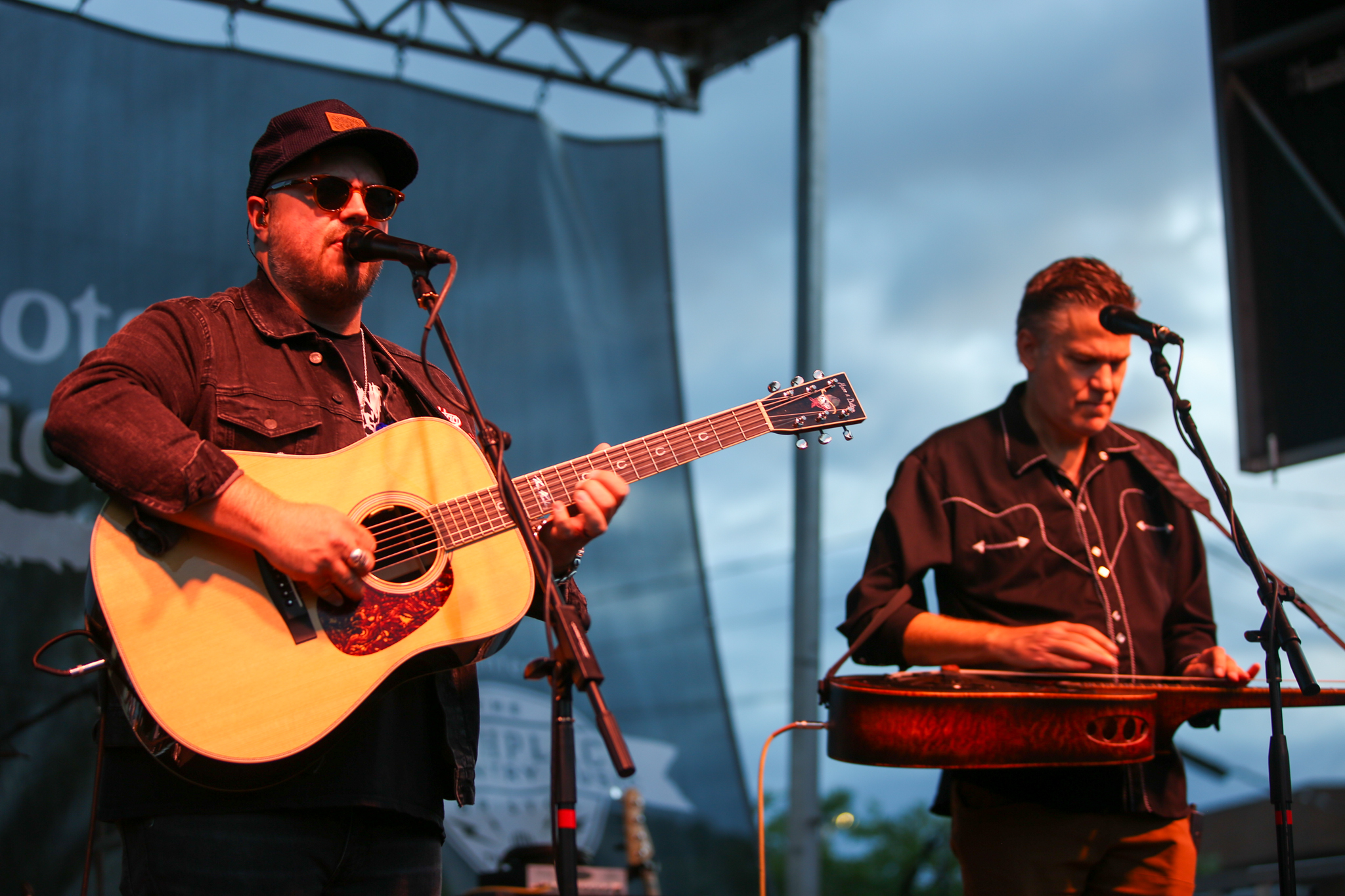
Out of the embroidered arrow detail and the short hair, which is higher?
the short hair

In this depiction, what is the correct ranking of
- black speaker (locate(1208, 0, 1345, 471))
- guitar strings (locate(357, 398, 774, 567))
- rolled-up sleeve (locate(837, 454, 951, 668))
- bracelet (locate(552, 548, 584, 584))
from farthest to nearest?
black speaker (locate(1208, 0, 1345, 471))
rolled-up sleeve (locate(837, 454, 951, 668))
bracelet (locate(552, 548, 584, 584))
guitar strings (locate(357, 398, 774, 567))

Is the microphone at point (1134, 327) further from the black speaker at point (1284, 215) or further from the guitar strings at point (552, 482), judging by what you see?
the black speaker at point (1284, 215)

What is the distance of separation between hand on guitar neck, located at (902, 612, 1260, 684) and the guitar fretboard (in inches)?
29.8

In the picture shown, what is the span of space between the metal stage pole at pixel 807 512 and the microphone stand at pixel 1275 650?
10.0 ft

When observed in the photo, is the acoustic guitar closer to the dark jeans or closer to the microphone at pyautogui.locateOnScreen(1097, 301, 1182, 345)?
the dark jeans

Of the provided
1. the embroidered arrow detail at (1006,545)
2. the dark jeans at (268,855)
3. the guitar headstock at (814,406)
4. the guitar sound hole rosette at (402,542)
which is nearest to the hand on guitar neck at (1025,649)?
the embroidered arrow detail at (1006,545)

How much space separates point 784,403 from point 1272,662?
1.26 metres

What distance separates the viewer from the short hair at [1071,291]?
3232mm

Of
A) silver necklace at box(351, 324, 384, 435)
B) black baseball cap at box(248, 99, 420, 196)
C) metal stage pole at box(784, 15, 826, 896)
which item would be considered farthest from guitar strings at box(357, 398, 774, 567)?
metal stage pole at box(784, 15, 826, 896)

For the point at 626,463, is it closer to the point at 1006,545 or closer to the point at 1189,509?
the point at 1006,545

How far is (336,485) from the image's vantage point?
231 cm

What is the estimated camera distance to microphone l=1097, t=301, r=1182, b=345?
2834mm

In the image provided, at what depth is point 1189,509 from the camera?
3.24 meters

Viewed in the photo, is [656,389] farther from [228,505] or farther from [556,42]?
[228,505]
